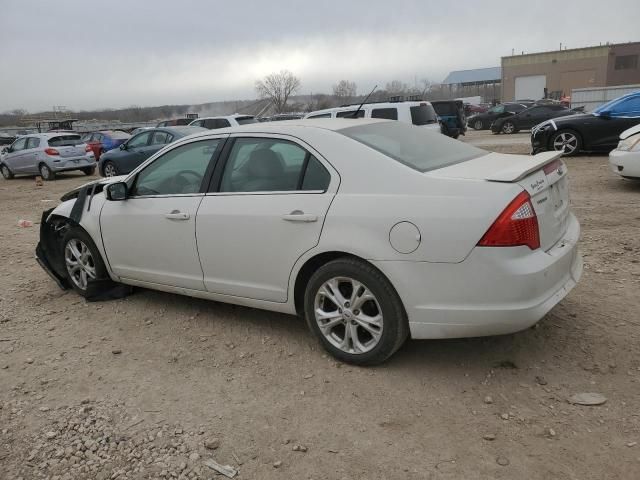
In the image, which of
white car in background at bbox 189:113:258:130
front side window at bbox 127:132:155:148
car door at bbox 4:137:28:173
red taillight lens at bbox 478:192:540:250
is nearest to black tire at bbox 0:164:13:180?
car door at bbox 4:137:28:173

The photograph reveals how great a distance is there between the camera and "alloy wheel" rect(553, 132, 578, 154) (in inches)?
512

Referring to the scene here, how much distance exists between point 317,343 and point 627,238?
156 inches

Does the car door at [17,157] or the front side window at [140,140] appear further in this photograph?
the car door at [17,157]

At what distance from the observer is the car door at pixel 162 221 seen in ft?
13.6

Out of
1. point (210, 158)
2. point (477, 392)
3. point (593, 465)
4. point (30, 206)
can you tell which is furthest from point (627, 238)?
point (30, 206)

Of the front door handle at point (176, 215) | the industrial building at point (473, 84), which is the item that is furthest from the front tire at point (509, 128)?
the industrial building at point (473, 84)

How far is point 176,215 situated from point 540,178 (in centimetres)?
260

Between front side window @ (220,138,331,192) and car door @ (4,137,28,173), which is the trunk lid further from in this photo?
car door @ (4,137,28,173)

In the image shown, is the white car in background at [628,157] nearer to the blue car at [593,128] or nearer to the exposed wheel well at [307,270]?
the blue car at [593,128]

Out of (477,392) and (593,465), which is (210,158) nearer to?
(477,392)

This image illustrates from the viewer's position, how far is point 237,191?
390 cm

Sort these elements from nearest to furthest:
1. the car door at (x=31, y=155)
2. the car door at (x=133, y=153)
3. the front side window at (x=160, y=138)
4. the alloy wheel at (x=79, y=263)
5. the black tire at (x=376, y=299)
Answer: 1. the black tire at (x=376, y=299)
2. the alloy wheel at (x=79, y=263)
3. the front side window at (x=160, y=138)
4. the car door at (x=133, y=153)
5. the car door at (x=31, y=155)

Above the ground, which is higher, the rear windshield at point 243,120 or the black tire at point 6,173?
the rear windshield at point 243,120

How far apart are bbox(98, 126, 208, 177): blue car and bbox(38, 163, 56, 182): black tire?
8.93 feet
